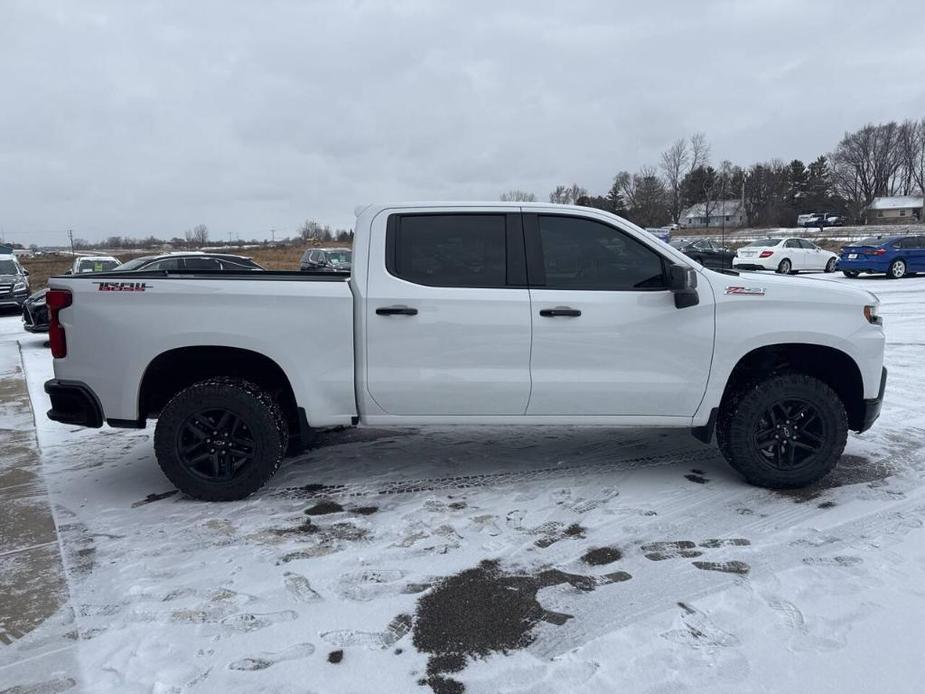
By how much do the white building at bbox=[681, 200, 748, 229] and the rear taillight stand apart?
87042mm

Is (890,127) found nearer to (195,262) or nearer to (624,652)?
(195,262)

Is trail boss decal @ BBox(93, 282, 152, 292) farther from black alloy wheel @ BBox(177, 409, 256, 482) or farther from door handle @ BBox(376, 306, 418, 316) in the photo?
door handle @ BBox(376, 306, 418, 316)

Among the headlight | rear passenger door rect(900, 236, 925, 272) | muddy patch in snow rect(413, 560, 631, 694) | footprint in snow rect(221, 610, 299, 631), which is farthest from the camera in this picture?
rear passenger door rect(900, 236, 925, 272)

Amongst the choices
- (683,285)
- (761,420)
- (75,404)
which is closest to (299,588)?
(75,404)

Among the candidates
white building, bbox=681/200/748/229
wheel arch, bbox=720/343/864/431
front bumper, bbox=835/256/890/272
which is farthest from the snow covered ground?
white building, bbox=681/200/748/229

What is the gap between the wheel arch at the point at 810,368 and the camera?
4680 mm

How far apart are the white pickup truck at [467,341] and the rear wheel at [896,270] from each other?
22517mm

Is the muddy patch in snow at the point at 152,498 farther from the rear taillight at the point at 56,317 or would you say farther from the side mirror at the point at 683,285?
the side mirror at the point at 683,285

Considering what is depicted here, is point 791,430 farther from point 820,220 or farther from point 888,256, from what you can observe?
point 820,220

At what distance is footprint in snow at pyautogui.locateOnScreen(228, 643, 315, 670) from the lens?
2.79 metres

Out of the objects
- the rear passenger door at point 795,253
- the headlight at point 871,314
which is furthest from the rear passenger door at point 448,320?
the rear passenger door at point 795,253

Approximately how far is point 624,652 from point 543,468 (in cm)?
231

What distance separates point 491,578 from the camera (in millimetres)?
3482

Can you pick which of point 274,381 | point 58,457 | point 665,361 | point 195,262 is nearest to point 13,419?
point 58,457
